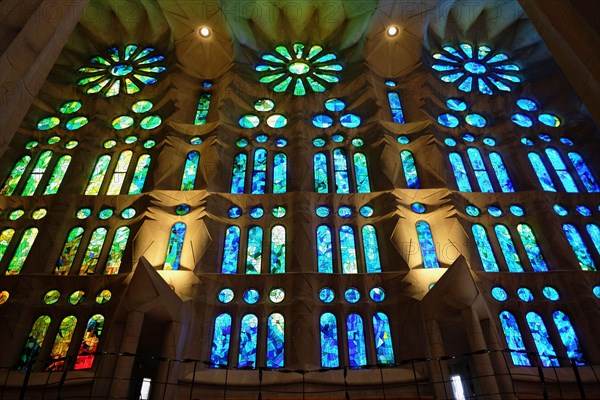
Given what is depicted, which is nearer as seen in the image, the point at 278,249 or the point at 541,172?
the point at 278,249

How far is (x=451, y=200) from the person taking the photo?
16.0 metres

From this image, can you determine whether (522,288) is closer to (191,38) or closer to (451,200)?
(451,200)

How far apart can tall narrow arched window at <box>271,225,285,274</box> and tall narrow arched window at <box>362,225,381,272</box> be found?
277 centimetres

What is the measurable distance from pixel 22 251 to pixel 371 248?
1179 cm

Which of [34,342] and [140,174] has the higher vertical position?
[140,174]

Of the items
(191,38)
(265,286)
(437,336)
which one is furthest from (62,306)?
(191,38)

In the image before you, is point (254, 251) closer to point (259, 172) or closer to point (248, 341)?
point (248, 341)

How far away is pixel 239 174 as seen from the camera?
18234 millimetres

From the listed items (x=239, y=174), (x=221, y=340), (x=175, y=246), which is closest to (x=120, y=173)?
(x=239, y=174)

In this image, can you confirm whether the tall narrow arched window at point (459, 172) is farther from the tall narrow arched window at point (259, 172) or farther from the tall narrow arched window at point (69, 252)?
the tall narrow arched window at point (69, 252)

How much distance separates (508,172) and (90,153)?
16.3m

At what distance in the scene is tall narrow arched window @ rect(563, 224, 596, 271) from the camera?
15281 millimetres

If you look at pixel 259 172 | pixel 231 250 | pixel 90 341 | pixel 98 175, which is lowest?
pixel 90 341

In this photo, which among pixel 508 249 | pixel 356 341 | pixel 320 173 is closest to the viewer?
pixel 356 341
